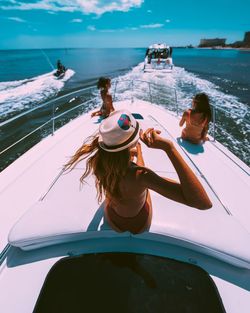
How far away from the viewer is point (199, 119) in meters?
3.01

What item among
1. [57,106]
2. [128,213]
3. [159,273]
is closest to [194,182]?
[128,213]

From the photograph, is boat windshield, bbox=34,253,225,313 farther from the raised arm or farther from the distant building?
the distant building

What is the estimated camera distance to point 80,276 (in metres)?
1.31

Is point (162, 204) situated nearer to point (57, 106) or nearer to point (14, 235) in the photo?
point (14, 235)

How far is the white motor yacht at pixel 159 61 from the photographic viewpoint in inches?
679

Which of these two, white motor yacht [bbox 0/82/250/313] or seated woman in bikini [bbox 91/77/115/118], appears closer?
white motor yacht [bbox 0/82/250/313]

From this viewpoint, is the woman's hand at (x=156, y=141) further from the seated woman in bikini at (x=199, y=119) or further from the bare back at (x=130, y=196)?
the seated woman in bikini at (x=199, y=119)

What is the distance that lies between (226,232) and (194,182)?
2.41 ft

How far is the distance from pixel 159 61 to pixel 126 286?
18756 millimetres

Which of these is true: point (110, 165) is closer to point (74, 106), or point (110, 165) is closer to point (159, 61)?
point (74, 106)

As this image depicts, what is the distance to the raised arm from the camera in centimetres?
97

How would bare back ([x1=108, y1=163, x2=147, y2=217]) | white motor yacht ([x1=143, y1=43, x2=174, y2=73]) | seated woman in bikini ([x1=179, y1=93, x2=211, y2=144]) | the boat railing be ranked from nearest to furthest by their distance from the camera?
1. bare back ([x1=108, y1=163, x2=147, y2=217])
2. seated woman in bikini ([x1=179, y1=93, x2=211, y2=144])
3. the boat railing
4. white motor yacht ([x1=143, y1=43, x2=174, y2=73])

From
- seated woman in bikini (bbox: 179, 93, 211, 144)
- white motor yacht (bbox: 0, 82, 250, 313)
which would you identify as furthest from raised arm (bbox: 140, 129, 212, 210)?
seated woman in bikini (bbox: 179, 93, 211, 144)

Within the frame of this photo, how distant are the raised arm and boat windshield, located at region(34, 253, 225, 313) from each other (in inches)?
23.9
